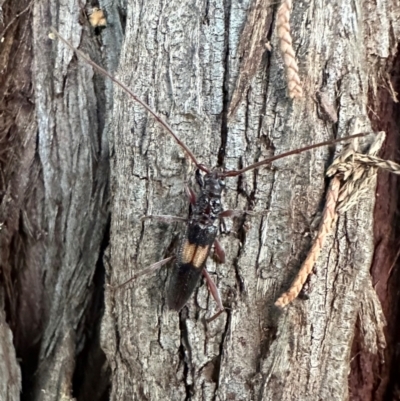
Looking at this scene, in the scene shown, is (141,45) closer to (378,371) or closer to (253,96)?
(253,96)

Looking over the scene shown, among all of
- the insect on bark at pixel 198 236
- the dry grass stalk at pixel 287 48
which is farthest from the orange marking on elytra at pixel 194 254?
the dry grass stalk at pixel 287 48

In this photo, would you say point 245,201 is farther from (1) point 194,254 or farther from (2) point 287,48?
(2) point 287,48

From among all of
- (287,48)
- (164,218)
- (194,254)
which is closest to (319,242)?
(194,254)

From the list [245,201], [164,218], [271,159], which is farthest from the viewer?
[164,218]

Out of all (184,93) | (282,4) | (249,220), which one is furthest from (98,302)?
(282,4)

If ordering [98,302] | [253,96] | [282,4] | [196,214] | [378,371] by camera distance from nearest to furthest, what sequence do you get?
[282,4] < [253,96] < [196,214] < [378,371] < [98,302]

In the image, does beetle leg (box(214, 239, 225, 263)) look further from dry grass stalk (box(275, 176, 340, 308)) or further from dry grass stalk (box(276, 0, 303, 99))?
dry grass stalk (box(276, 0, 303, 99))

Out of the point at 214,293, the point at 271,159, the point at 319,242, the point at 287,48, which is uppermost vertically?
the point at 287,48
